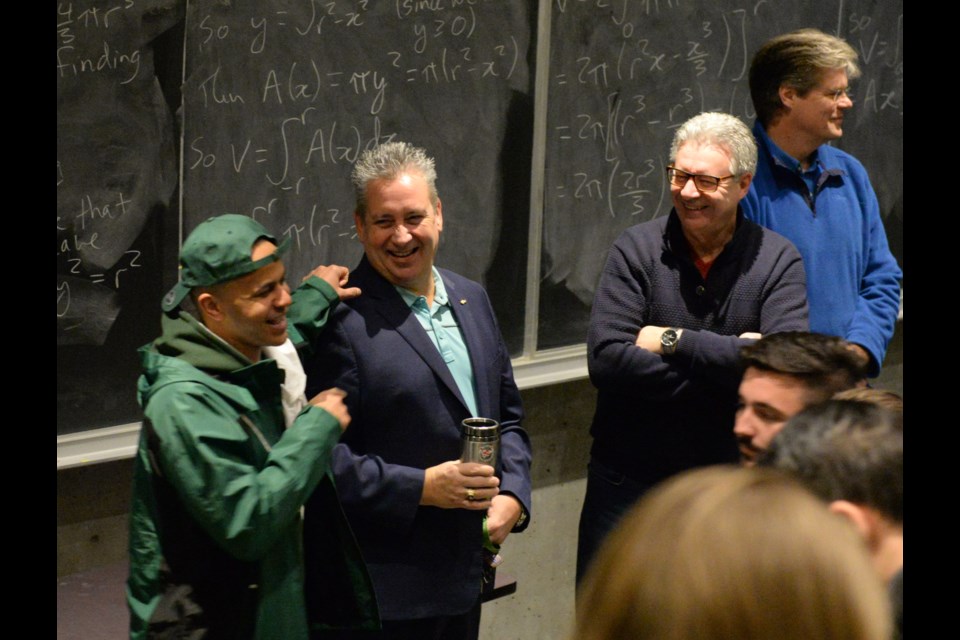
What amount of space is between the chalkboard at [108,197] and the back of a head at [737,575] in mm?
2161

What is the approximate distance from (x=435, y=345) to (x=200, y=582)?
0.79 meters

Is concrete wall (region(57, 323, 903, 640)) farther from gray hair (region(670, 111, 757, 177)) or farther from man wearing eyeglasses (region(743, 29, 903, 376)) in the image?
gray hair (region(670, 111, 757, 177))

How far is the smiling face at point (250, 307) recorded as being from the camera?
218 centimetres

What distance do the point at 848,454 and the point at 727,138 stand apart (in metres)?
1.58

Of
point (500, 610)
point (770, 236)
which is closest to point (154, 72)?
point (770, 236)

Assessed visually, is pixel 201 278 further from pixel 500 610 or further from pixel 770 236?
pixel 500 610

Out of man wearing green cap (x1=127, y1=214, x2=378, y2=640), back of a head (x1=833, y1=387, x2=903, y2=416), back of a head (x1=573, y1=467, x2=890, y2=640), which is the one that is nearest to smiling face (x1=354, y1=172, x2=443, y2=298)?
man wearing green cap (x1=127, y1=214, x2=378, y2=640)

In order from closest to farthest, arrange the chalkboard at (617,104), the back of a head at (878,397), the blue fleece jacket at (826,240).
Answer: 1. the back of a head at (878,397)
2. the blue fleece jacket at (826,240)
3. the chalkboard at (617,104)

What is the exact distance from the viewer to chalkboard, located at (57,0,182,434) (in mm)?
2811

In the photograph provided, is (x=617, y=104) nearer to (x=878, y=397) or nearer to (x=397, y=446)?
(x=397, y=446)

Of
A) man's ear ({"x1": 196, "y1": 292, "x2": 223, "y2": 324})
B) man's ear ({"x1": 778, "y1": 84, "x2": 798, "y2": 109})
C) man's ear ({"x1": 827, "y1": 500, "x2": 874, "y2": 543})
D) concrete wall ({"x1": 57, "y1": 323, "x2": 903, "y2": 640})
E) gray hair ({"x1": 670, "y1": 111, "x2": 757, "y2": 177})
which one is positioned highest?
man's ear ({"x1": 778, "y1": 84, "x2": 798, "y2": 109})

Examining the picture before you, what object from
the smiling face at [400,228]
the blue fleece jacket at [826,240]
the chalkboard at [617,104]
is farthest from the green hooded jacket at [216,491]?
the chalkboard at [617,104]

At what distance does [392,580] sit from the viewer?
2568mm

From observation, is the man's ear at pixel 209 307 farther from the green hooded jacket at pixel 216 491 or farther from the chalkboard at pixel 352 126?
the chalkboard at pixel 352 126
